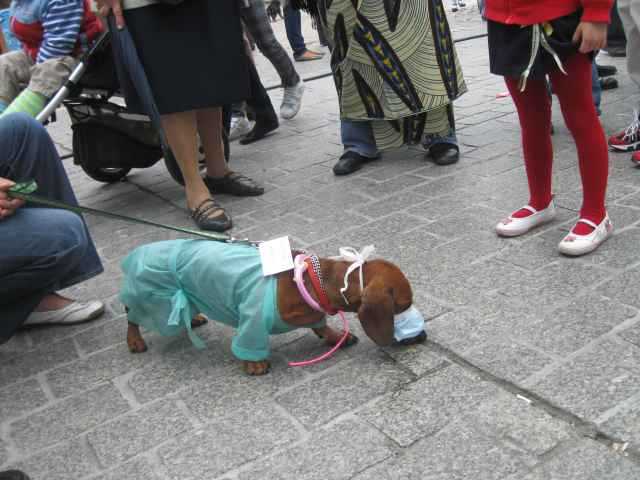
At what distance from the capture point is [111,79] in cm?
453

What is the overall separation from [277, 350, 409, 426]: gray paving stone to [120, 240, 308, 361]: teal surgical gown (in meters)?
0.21

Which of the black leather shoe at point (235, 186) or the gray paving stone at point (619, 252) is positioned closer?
the gray paving stone at point (619, 252)

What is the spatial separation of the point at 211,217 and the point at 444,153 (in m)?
1.50

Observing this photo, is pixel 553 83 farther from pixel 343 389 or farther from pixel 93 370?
pixel 93 370

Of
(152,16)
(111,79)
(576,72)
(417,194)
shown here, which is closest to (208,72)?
(152,16)

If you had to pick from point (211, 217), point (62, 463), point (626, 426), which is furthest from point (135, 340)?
point (626, 426)

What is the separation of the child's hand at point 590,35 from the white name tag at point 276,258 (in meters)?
1.37

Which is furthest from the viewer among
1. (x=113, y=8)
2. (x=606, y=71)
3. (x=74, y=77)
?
(x=606, y=71)

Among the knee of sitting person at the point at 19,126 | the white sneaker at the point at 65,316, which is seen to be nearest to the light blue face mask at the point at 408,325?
the white sneaker at the point at 65,316

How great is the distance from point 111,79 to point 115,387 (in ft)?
8.35

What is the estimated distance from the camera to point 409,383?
2318mm

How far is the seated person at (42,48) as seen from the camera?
4.21 metres

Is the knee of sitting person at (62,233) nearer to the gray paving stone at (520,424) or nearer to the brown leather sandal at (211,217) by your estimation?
the brown leather sandal at (211,217)

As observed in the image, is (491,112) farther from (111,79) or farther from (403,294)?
(403,294)
